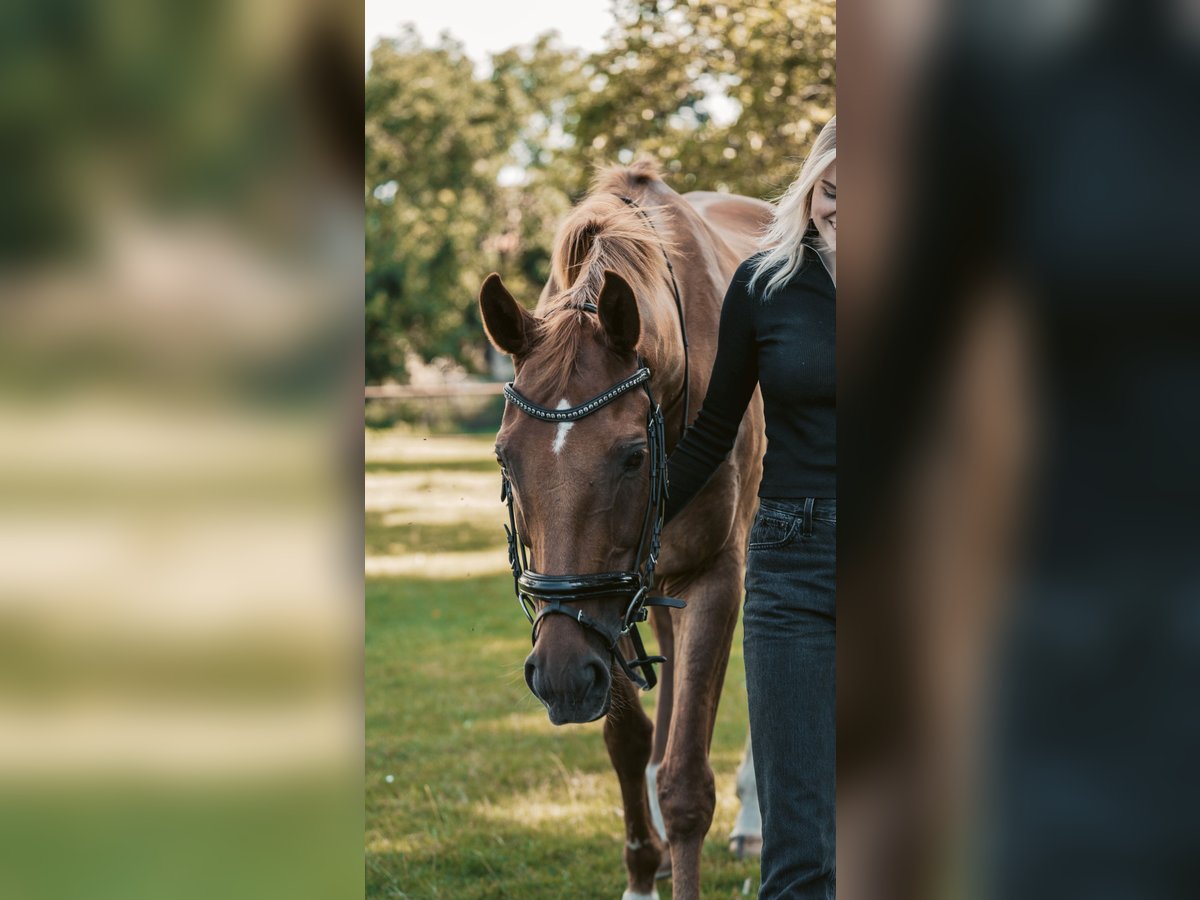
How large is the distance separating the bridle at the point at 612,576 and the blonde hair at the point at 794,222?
468mm

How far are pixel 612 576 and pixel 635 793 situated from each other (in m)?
1.50

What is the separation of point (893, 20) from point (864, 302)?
24 centimetres

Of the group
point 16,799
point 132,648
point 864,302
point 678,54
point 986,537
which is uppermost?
point 678,54

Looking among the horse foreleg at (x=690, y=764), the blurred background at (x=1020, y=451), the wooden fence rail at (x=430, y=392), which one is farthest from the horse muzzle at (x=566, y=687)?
the wooden fence rail at (x=430, y=392)

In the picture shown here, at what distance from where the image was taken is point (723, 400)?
3172 millimetres

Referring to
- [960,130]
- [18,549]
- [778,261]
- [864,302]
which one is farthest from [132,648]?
[778,261]

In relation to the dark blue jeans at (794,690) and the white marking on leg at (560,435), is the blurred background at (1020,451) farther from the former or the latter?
the white marking on leg at (560,435)

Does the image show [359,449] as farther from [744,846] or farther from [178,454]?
[744,846]

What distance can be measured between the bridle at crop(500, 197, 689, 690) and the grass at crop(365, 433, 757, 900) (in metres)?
0.54

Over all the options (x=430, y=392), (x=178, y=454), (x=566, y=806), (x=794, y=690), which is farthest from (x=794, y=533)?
(x=430, y=392)

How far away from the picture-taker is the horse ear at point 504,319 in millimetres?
3203

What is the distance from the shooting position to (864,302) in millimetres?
Result: 1062

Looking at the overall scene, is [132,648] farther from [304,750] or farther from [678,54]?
[678,54]

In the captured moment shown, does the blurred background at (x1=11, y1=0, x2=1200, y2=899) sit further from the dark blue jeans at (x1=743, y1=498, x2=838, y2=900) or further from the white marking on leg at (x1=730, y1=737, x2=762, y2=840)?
the white marking on leg at (x1=730, y1=737, x2=762, y2=840)
